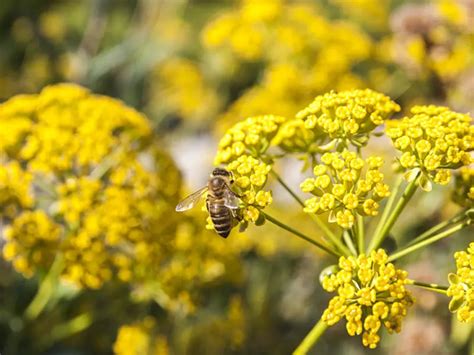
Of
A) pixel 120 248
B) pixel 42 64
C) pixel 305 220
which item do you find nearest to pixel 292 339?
pixel 305 220

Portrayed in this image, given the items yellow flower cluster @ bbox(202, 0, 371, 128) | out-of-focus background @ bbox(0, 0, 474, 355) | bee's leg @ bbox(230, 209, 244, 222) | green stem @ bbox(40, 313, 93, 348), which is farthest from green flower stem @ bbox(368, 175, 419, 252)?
yellow flower cluster @ bbox(202, 0, 371, 128)

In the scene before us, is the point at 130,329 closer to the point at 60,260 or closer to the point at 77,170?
the point at 60,260

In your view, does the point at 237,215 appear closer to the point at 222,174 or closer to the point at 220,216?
the point at 220,216

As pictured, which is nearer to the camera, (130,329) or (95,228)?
(95,228)

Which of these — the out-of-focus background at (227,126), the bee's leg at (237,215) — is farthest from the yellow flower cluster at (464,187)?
the out-of-focus background at (227,126)

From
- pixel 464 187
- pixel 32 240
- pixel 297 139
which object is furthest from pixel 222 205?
pixel 32 240

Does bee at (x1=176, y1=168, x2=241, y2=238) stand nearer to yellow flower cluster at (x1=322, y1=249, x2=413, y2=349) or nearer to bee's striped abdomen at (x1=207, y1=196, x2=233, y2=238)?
bee's striped abdomen at (x1=207, y1=196, x2=233, y2=238)
